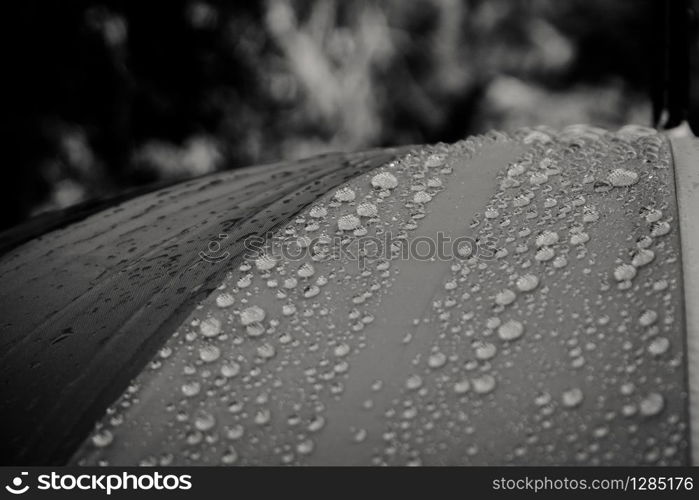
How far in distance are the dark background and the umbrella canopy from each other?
40.6 inches

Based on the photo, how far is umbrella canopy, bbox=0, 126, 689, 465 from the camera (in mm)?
420

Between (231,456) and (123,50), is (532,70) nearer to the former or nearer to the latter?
(123,50)

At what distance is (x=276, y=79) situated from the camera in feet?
5.92

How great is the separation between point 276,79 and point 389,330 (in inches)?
57.1

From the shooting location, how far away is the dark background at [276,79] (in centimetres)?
156

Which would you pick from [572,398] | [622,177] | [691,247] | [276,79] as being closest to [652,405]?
[572,398]

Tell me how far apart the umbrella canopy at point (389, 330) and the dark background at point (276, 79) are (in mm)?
1031

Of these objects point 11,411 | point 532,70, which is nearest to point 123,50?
point 532,70

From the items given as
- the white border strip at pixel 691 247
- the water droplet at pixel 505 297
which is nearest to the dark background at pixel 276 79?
the white border strip at pixel 691 247

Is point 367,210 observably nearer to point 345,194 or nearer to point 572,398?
point 345,194
